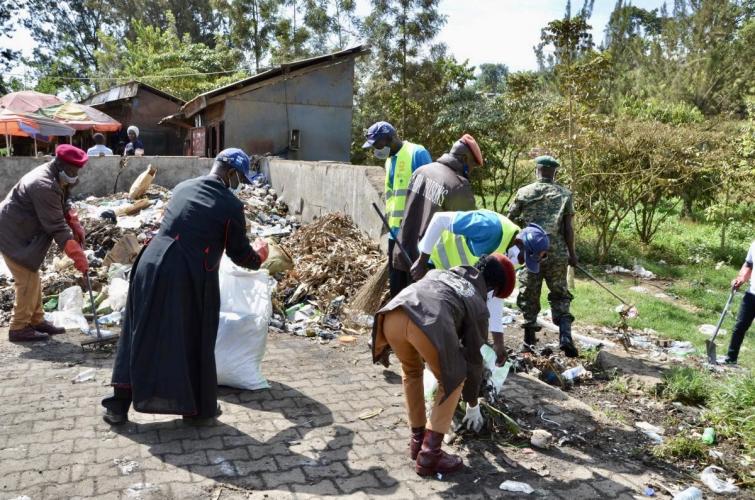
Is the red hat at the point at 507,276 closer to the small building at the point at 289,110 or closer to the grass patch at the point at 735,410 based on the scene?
the grass patch at the point at 735,410

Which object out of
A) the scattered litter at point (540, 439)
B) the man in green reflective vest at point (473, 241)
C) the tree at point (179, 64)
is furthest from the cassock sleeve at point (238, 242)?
the tree at point (179, 64)

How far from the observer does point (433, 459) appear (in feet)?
10.8

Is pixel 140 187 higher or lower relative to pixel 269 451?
higher

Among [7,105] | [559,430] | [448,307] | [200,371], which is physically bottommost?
[559,430]

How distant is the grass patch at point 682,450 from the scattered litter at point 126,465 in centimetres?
305

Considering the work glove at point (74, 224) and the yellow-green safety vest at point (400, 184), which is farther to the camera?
the work glove at point (74, 224)

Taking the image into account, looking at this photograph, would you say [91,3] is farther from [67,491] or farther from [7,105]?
[67,491]

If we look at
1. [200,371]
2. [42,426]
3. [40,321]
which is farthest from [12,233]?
[200,371]

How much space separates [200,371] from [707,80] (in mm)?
22998

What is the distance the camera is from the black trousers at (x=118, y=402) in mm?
3711

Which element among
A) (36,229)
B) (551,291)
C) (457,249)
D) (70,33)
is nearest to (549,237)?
(551,291)

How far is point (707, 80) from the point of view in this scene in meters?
21.7

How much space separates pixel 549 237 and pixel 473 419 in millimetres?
2433

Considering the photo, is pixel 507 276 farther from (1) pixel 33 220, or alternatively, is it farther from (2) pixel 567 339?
(1) pixel 33 220
